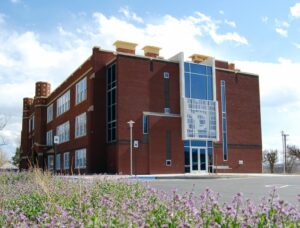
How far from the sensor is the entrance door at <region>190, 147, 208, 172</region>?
134 feet

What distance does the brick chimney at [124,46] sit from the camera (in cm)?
4247

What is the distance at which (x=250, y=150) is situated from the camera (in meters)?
45.2

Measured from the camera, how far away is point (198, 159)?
41.1 metres

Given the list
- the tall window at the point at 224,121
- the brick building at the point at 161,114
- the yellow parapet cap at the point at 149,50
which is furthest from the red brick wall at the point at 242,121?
the yellow parapet cap at the point at 149,50

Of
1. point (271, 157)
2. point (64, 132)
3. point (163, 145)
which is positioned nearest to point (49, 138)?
point (64, 132)

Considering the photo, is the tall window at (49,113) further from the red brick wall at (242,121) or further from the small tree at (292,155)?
the small tree at (292,155)

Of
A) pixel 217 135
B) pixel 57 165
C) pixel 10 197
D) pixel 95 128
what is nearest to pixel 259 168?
pixel 217 135

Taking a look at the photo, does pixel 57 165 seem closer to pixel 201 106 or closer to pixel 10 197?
pixel 201 106

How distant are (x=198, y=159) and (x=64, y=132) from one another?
17937mm

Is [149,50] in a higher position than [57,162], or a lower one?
higher

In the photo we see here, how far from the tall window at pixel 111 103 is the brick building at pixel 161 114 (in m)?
0.09

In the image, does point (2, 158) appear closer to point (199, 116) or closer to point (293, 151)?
point (199, 116)

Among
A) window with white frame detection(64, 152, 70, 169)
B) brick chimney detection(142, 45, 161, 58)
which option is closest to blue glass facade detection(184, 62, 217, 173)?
brick chimney detection(142, 45, 161, 58)

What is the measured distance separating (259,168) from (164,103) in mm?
13322
